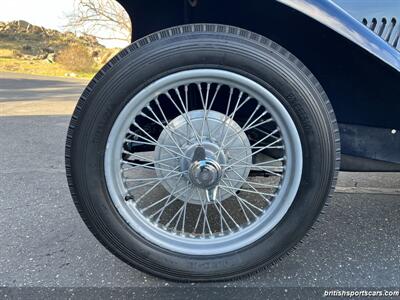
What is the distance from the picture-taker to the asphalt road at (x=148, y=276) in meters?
1.68

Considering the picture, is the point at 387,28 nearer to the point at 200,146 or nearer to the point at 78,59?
the point at 200,146

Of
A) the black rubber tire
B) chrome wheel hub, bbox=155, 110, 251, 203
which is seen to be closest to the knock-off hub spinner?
chrome wheel hub, bbox=155, 110, 251, 203

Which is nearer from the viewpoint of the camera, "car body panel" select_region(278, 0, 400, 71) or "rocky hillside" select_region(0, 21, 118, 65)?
"car body panel" select_region(278, 0, 400, 71)

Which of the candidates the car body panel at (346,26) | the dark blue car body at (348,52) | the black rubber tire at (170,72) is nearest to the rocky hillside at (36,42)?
the dark blue car body at (348,52)

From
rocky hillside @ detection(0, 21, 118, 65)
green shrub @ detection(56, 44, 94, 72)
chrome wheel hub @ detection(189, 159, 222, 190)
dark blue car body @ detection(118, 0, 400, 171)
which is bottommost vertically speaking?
rocky hillside @ detection(0, 21, 118, 65)

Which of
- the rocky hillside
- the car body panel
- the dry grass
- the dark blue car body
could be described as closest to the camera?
the car body panel

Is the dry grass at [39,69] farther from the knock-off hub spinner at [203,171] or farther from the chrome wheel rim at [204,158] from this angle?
the knock-off hub spinner at [203,171]

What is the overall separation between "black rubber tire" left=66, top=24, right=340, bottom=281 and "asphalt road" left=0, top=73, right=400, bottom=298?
0.22m

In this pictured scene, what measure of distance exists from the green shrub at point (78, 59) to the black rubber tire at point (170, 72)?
67.6 feet

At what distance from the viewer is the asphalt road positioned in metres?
1.68

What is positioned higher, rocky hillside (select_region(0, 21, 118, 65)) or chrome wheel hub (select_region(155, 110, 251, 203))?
chrome wheel hub (select_region(155, 110, 251, 203))

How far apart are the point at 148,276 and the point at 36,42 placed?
1456 inches

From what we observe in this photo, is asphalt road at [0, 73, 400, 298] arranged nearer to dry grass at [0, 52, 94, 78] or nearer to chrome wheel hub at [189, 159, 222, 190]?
chrome wheel hub at [189, 159, 222, 190]

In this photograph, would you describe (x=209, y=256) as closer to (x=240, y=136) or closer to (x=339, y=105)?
(x=240, y=136)
